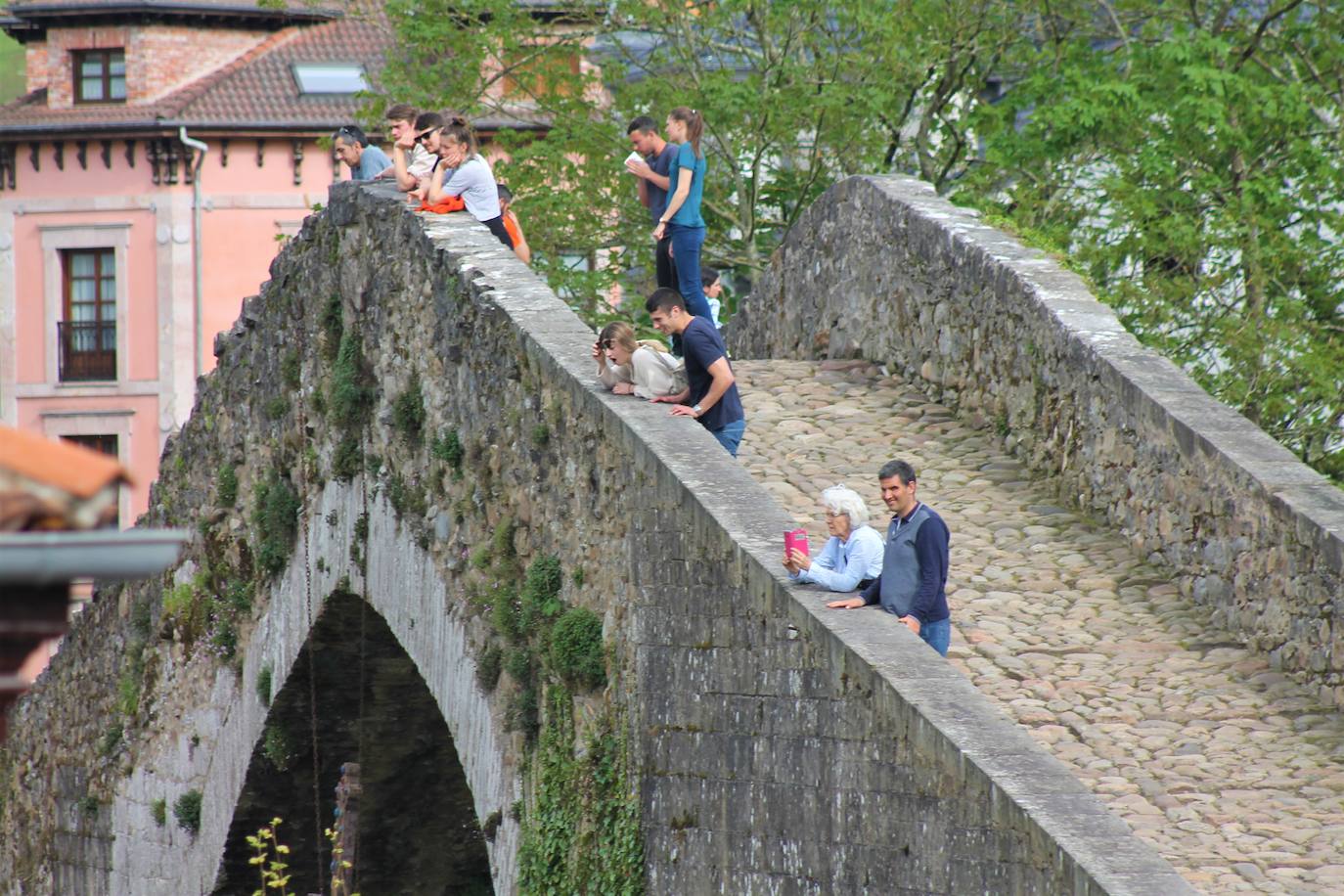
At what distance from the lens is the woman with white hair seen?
741 cm

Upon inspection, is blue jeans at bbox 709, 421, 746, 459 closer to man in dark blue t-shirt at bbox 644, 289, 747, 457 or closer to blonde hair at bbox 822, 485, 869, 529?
man in dark blue t-shirt at bbox 644, 289, 747, 457

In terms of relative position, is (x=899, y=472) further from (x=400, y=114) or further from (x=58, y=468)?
(x=400, y=114)

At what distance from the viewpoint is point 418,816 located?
46.8ft

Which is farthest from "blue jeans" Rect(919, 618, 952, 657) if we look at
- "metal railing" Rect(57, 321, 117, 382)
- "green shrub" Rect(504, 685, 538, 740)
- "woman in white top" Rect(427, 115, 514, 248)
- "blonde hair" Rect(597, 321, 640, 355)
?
"metal railing" Rect(57, 321, 117, 382)

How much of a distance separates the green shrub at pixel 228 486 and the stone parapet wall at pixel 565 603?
0.25ft

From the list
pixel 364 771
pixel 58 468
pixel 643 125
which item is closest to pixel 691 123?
pixel 643 125

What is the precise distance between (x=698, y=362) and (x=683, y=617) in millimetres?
1223

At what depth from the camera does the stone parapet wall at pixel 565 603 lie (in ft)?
22.0

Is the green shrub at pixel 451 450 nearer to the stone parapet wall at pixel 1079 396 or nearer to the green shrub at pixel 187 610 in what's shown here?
the stone parapet wall at pixel 1079 396

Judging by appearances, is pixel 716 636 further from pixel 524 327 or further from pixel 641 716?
pixel 524 327

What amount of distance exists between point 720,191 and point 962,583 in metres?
9.72

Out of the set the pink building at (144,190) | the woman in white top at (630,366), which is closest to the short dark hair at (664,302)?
the woman in white top at (630,366)

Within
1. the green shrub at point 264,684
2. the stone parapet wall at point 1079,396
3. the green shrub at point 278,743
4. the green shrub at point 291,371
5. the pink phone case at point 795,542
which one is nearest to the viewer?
the pink phone case at point 795,542

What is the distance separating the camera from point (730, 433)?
9.02 m
